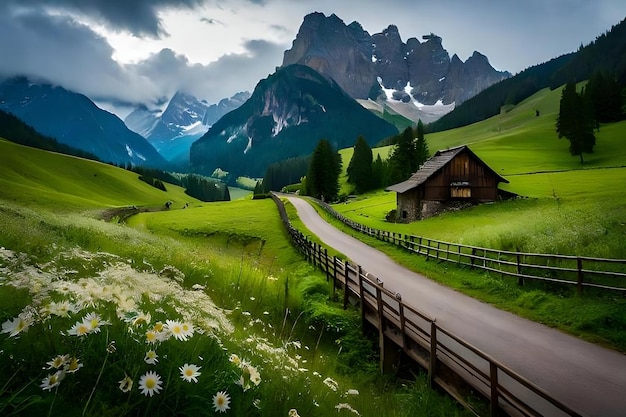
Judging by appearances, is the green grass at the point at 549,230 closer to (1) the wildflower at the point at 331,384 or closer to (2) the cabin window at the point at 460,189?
(2) the cabin window at the point at 460,189

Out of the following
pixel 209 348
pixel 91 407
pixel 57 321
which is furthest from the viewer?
pixel 209 348

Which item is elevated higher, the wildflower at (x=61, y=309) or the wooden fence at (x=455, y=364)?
the wildflower at (x=61, y=309)

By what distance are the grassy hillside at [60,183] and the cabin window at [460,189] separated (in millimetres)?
51856

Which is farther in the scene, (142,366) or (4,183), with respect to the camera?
(4,183)

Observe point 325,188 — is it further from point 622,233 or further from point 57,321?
point 57,321

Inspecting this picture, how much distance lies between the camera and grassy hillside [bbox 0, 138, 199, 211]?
5318cm

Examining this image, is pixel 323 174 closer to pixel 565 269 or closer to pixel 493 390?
pixel 565 269

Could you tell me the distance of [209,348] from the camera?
4043 mm

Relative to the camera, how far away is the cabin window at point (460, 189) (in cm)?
5061

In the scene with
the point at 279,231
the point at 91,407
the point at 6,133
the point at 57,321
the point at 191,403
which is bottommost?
the point at 279,231

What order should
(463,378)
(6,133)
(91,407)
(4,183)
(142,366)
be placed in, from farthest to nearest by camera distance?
(6,133)
(4,183)
(463,378)
(142,366)
(91,407)

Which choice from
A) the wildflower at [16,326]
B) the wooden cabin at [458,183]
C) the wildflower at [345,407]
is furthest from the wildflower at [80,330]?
the wooden cabin at [458,183]

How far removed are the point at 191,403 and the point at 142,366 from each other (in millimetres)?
545

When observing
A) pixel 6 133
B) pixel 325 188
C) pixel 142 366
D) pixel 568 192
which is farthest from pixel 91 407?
pixel 6 133
